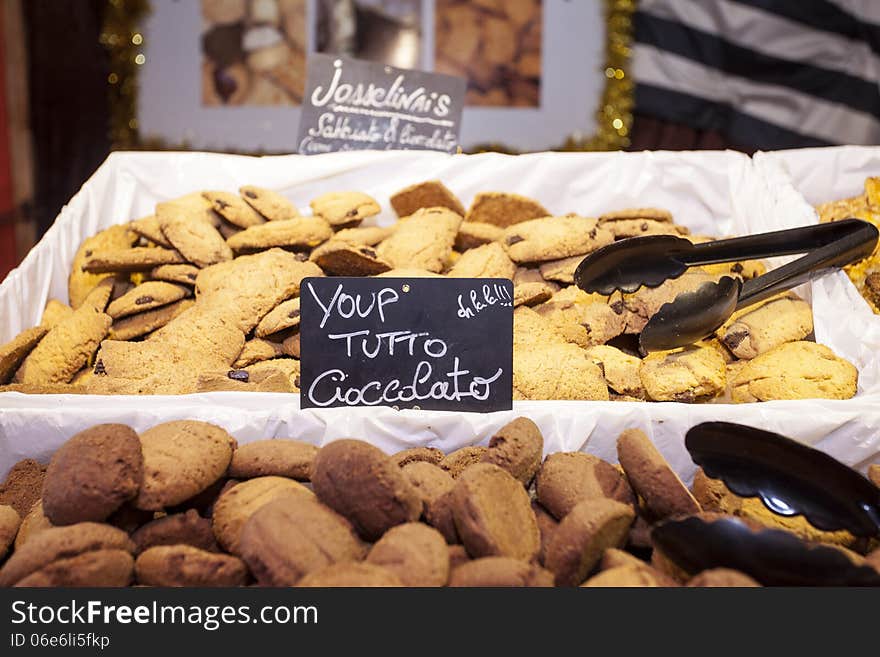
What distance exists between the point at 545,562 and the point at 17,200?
294 cm

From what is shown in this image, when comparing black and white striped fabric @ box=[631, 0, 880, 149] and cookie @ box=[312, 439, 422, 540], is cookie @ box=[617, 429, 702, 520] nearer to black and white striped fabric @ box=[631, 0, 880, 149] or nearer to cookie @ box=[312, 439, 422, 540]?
cookie @ box=[312, 439, 422, 540]

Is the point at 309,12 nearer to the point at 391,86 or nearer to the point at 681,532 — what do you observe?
the point at 391,86

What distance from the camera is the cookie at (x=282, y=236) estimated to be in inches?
55.7

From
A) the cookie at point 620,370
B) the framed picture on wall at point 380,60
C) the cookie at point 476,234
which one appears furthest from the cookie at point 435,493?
the framed picture on wall at point 380,60

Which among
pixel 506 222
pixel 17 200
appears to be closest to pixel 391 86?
pixel 506 222

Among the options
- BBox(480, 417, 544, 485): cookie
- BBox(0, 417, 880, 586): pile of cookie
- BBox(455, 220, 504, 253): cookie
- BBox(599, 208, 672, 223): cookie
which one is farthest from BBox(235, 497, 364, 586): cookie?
BBox(599, 208, 672, 223): cookie

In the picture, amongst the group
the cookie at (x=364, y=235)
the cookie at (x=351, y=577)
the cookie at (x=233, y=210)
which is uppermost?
the cookie at (x=233, y=210)

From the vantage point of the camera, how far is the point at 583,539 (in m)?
0.72

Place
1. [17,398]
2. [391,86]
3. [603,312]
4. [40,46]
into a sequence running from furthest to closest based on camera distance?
[40,46] → [391,86] → [603,312] → [17,398]

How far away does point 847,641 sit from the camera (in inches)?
23.5

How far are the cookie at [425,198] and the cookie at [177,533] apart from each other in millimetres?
944

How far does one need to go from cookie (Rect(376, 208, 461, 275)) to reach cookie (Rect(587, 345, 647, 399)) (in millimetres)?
382

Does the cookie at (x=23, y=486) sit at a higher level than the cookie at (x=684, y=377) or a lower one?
lower

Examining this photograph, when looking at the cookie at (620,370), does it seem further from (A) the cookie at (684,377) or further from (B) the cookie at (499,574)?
(B) the cookie at (499,574)
